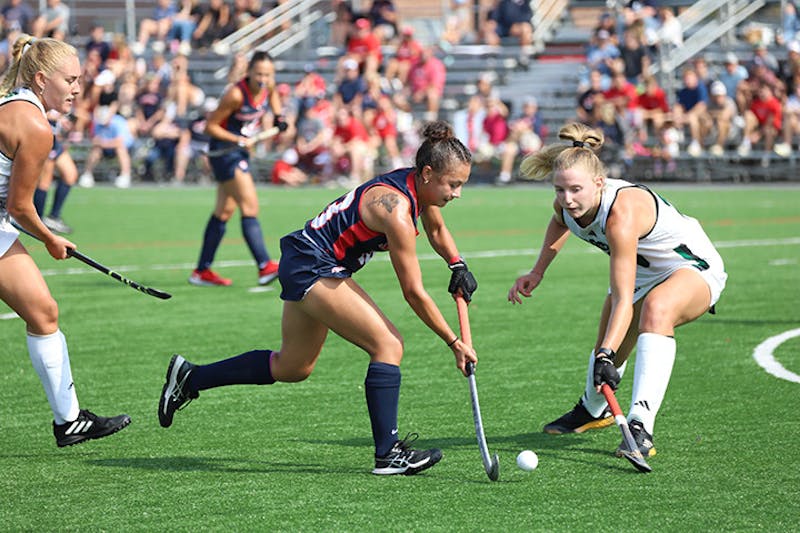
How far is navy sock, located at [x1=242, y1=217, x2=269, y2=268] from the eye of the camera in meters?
12.0

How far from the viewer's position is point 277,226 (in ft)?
59.3

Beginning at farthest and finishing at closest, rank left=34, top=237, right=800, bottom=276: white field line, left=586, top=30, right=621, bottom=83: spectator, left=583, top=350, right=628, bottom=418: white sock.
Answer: left=586, top=30, right=621, bottom=83: spectator → left=34, top=237, right=800, bottom=276: white field line → left=583, top=350, right=628, bottom=418: white sock

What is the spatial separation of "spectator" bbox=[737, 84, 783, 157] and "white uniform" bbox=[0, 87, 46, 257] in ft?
65.6

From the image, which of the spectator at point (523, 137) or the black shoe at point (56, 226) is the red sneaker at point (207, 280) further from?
the spectator at point (523, 137)

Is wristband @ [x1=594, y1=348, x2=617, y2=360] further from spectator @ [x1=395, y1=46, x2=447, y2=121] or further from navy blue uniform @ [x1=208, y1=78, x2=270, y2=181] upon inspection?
spectator @ [x1=395, y1=46, x2=447, y2=121]

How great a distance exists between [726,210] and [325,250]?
47.7 ft

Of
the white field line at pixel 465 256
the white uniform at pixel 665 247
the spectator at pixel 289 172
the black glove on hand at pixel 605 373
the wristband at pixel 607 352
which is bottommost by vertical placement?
the spectator at pixel 289 172

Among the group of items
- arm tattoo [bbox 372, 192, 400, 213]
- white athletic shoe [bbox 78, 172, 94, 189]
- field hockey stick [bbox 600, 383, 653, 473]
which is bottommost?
white athletic shoe [bbox 78, 172, 94, 189]

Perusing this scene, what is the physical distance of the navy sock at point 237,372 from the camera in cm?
612

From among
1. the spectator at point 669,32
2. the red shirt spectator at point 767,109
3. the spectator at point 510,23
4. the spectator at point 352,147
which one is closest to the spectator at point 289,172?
the spectator at point 352,147

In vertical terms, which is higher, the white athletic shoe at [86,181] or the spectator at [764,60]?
the spectator at [764,60]

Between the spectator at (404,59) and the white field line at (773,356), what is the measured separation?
826 inches

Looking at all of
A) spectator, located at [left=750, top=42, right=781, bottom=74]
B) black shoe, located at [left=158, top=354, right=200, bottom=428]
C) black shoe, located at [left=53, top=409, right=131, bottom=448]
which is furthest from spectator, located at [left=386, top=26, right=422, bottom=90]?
black shoe, located at [left=53, top=409, right=131, bottom=448]

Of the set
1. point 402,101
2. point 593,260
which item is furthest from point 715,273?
point 402,101
